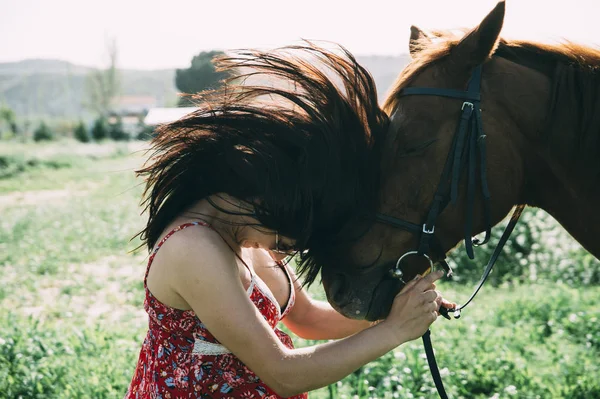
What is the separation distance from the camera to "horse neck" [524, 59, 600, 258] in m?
2.05

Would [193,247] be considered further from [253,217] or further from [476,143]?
[476,143]

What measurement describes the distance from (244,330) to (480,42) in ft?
4.18

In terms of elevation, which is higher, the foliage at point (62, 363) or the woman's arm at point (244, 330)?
the woman's arm at point (244, 330)

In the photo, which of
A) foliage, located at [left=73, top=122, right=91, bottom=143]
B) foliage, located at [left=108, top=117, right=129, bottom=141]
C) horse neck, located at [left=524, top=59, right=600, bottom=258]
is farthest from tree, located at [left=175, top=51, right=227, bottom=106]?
foliage, located at [left=108, top=117, right=129, bottom=141]

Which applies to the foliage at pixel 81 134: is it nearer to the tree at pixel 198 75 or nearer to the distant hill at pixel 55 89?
the tree at pixel 198 75

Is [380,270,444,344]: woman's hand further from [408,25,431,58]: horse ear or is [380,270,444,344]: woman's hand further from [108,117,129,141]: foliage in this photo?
[108,117,129,141]: foliage

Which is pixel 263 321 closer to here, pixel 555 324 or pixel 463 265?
pixel 555 324

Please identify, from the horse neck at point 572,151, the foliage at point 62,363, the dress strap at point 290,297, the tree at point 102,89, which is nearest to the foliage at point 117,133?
the tree at point 102,89

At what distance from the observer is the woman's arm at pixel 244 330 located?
1.90 m

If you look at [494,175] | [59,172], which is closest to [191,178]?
[494,175]

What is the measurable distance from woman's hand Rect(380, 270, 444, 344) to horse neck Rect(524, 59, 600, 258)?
598 mm

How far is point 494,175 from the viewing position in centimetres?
211

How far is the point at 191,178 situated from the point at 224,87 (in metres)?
0.40

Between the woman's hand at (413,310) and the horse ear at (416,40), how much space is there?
0.95m
